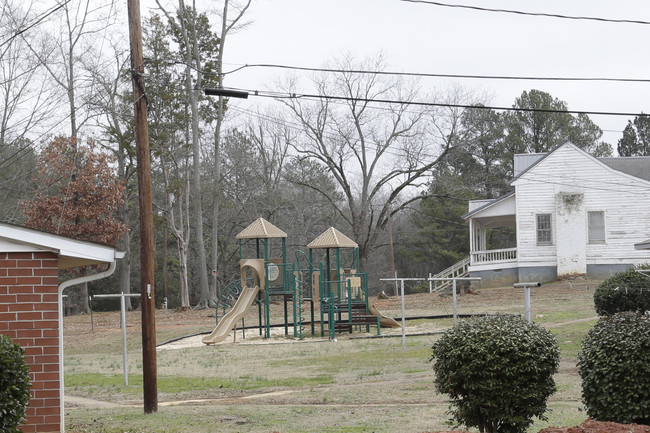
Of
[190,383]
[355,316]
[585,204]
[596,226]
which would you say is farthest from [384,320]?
[596,226]

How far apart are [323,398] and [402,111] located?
35.9 meters

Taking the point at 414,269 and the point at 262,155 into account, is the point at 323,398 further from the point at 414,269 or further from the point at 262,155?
the point at 414,269

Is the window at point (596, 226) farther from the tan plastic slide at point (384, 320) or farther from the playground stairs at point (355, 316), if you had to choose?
the playground stairs at point (355, 316)

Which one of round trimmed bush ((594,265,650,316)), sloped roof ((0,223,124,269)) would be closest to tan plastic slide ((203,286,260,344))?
round trimmed bush ((594,265,650,316))

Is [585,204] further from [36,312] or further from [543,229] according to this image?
[36,312]

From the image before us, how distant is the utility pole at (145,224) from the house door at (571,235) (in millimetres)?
30021

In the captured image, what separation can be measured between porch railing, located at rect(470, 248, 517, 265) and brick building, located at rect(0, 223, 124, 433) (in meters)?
33.4

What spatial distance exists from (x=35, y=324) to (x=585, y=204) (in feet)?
110

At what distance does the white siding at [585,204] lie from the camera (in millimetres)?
37938

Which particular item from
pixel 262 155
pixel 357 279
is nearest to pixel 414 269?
pixel 262 155

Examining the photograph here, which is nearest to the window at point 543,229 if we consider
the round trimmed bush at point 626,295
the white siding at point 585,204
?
the white siding at point 585,204

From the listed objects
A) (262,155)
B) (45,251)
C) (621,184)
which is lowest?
(45,251)

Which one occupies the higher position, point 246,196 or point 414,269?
point 246,196

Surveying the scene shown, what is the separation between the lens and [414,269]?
205 ft
